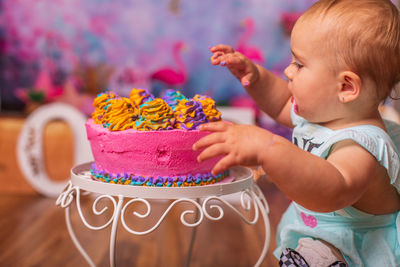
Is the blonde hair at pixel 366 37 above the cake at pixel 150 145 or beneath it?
above

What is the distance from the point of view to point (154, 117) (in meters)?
0.97

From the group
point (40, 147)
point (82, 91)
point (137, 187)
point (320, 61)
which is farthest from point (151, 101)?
point (82, 91)

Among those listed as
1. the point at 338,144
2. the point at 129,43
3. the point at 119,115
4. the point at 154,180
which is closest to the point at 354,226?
the point at 338,144

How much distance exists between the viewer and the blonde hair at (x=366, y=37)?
31.3 inches

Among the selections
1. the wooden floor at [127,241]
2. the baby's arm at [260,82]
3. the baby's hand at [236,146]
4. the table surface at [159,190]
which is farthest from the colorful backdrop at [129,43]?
the baby's hand at [236,146]

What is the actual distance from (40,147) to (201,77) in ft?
3.53

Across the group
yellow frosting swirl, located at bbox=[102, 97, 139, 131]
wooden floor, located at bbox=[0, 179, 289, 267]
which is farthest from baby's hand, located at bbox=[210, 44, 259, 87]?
wooden floor, located at bbox=[0, 179, 289, 267]

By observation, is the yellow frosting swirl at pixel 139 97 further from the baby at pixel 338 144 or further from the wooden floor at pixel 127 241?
the wooden floor at pixel 127 241

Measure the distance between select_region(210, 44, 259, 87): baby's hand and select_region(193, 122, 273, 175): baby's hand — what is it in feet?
1.26

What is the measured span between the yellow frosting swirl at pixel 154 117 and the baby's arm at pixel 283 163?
11.4 inches

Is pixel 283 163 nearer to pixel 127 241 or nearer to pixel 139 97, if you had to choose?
pixel 139 97

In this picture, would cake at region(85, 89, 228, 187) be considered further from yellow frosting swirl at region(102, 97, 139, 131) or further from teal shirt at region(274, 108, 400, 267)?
teal shirt at region(274, 108, 400, 267)

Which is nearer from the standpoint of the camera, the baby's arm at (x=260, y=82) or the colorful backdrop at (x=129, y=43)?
the baby's arm at (x=260, y=82)

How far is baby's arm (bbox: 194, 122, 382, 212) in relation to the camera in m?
0.68
